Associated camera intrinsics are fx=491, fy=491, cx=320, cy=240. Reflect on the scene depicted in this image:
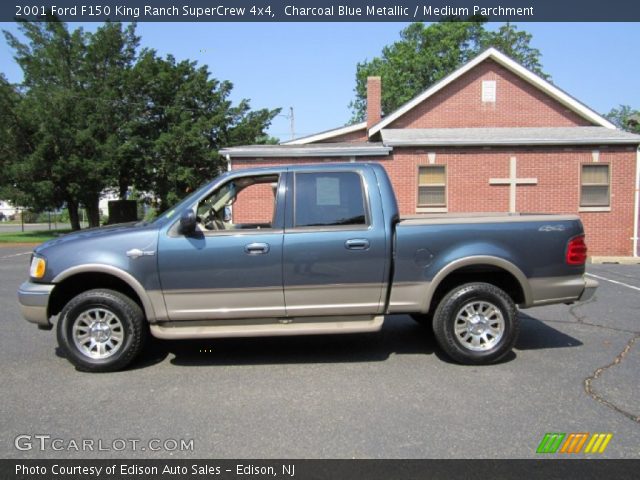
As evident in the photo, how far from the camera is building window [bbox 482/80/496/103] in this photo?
1802cm

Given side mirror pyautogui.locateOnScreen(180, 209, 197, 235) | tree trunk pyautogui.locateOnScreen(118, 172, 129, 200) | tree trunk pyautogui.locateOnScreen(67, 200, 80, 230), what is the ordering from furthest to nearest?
tree trunk pyautogui.locateOnScreen(118, 172, 129, 200)
tree trunk pyautogui.locateOnScreen(67, 200, 80, 230)
side mirror pyautogui.locateOnScreen(180, 209, 197, 235)

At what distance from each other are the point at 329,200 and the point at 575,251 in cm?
253

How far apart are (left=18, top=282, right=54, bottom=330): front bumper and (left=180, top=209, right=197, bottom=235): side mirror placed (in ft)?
4.61

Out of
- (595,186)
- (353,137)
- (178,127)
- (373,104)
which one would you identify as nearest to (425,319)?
(595,186)

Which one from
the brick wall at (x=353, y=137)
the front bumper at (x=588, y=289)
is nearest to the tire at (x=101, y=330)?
the front bumper at (x=588, y=289)

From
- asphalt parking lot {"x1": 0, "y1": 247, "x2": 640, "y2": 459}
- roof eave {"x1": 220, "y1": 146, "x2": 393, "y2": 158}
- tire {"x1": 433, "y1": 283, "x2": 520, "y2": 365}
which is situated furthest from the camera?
roof eave {"x1": 220, "y1": 146, "x2": 393, "y2": 158}

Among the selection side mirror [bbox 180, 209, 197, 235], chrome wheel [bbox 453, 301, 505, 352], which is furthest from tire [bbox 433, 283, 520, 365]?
side mirror [bbox 180, 209, 197, 235]

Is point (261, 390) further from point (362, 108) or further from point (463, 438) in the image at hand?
point (362, 108)

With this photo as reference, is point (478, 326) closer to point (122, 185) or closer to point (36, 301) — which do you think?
point (36, 301)

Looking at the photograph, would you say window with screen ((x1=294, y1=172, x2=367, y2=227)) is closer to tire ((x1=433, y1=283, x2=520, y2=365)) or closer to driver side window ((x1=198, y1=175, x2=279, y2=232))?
driver side window ((x1=198, y1=175, x2=279, y2=232))

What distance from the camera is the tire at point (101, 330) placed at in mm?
4738

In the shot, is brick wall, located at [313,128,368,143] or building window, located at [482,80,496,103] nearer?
building window, located at [482,80,496,103]
